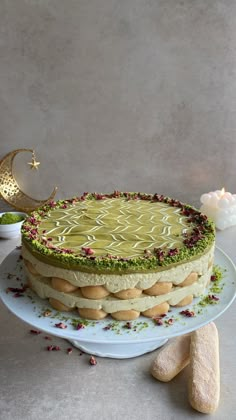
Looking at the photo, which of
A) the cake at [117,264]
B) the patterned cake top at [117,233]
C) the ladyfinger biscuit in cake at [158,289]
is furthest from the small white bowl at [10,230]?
the ladyfinger biscuit in cake at [158,289]

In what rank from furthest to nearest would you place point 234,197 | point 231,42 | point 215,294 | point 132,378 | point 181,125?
1. point 181,125
2. point 231,42
3. point 234,197
4. point 215,294
5. point 132,378

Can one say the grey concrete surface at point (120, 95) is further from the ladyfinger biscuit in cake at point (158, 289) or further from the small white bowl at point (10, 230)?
the ladyfinger biscuit in cake at point (158, 289)

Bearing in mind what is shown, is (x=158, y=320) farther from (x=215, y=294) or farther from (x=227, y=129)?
(x=227, y=129)

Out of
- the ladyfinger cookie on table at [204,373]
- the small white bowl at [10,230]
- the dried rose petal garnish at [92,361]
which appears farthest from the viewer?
the small white bowl at [10,230]

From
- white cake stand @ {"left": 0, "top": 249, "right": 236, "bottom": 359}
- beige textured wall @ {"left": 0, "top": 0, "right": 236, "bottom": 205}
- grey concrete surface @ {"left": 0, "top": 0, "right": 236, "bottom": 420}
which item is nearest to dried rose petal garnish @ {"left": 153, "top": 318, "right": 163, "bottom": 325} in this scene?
white cake stand @ {"left": 0, "top": 249, "right": 236, "bottom": 359}

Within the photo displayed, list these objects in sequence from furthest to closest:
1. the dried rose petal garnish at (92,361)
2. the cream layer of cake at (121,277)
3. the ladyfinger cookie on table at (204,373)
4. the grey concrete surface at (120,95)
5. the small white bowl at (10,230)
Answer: the grey concrete surface at (120,95) → the small white bowl at (10,230) → the dried rose petal garnish at (92,361) → the cream layer of cake at (121,277) → the ladyfinger cookie on table at (204,373)

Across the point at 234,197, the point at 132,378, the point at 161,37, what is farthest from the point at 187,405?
the point at 161,37
